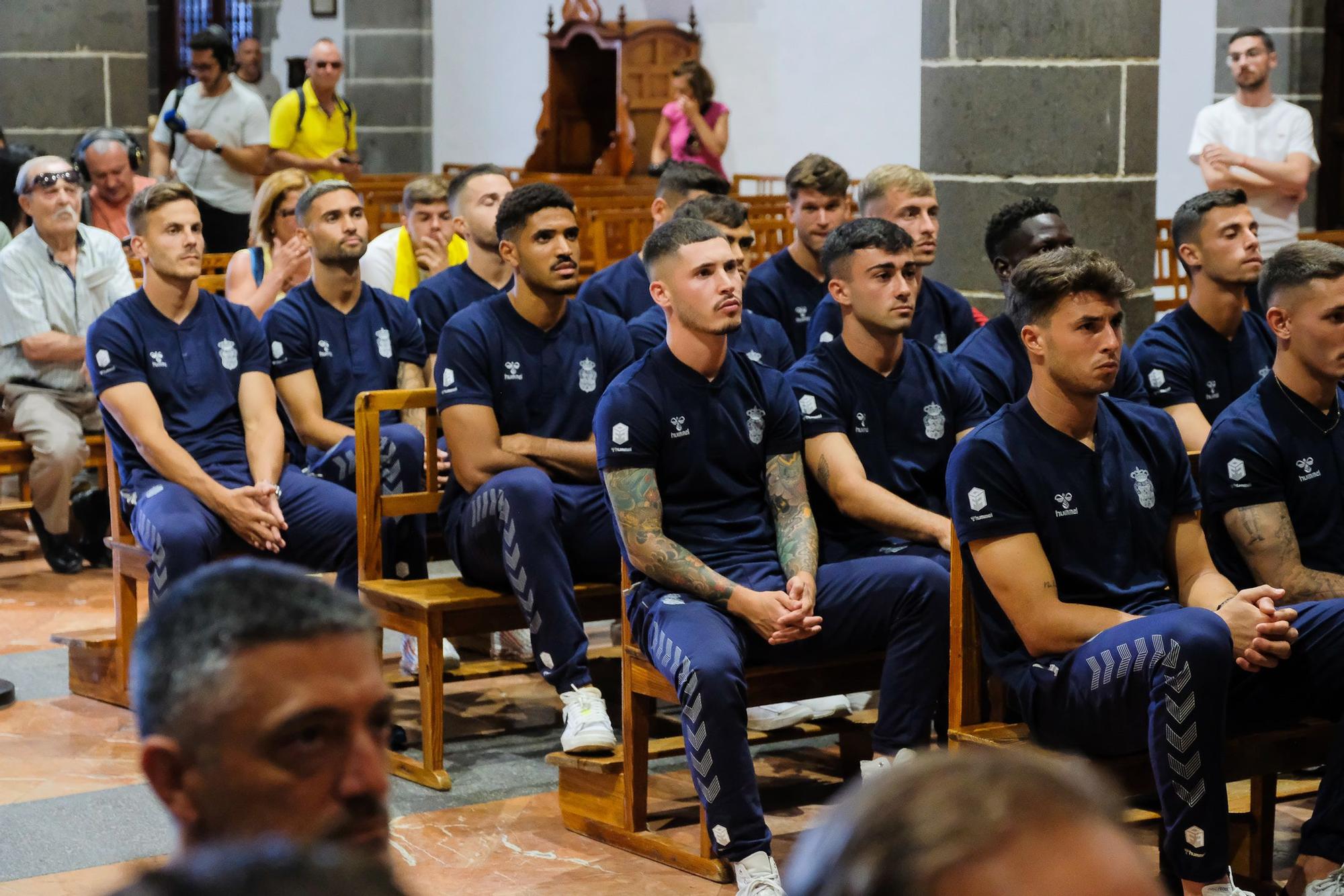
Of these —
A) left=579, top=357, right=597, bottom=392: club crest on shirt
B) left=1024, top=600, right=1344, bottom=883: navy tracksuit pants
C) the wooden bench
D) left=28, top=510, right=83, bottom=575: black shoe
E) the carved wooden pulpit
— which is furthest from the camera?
the carved wooden pulpit

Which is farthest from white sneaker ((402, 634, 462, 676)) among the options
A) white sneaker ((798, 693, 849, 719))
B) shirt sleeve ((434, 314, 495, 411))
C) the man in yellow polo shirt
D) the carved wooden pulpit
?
the carved wooden pulpit

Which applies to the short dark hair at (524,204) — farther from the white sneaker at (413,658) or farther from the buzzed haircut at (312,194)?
the white sneaker at (413,658)

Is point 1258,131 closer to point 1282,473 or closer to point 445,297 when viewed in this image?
point 445,297

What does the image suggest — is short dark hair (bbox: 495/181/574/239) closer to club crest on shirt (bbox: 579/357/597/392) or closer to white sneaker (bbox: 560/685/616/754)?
club crest on shirt (bbox: 579/357/597/392)

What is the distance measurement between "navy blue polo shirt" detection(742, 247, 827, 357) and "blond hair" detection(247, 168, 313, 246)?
4.41 ft

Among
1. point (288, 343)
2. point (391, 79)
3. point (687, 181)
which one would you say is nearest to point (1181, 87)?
point (687, 181)

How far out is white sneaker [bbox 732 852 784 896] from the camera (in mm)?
3201

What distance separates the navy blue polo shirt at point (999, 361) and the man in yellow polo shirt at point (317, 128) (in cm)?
500

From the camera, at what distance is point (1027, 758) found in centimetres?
82

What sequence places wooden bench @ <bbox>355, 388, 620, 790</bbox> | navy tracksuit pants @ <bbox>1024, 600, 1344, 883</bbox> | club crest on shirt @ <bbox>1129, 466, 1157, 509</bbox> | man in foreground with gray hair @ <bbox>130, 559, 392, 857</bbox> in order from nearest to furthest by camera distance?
man in foreground with gray hair @ <bbox>130, 559, 392, 857</bbox>
navy tracksuit pants @ <bbox>1024, 600, 1344, 883</bbox>
club crest on shirt @ <bbox>1129, 466, 1157, 509</bbox>
wooden bench @ <bbox>355, 388, 620, 790</bbox>

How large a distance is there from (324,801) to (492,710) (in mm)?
3470

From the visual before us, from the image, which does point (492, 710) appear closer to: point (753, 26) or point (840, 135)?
point (840, 135)

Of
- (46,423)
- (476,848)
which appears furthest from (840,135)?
(476,848)

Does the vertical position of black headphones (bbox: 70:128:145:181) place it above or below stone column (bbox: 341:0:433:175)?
below
